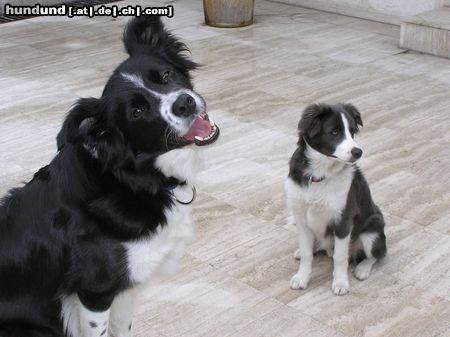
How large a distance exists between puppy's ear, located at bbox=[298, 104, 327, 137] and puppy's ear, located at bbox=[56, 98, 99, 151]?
1.10 metres

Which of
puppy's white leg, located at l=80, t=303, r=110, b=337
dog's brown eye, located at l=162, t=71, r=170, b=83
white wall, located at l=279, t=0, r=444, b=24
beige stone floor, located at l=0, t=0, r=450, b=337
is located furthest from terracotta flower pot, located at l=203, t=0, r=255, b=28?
puppy's white leg, located at l=80, t=303, r=110, b=337

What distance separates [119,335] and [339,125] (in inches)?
50.5


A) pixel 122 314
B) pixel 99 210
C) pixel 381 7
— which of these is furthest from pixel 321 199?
pixel 381 7

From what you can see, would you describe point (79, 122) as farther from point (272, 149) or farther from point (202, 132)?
point (272, 149)

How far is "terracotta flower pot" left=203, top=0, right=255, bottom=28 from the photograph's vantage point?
725 centimetres

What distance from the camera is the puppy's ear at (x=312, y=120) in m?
2.97

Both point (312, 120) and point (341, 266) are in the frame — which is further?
point (341, 266)

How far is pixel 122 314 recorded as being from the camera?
101 inches

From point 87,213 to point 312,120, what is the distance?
1.18 metres

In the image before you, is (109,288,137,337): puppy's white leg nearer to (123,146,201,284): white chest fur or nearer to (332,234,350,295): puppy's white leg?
(123,146,201,284): white chest fur

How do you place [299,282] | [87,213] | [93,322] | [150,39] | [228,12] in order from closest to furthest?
[87,213] < [93,322] < [150,39] < [299,282] < [228,12]

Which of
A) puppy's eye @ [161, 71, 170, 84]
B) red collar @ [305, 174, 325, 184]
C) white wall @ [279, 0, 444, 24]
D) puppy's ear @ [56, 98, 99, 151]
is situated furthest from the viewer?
white wall @ [279, 0, 444, 24]

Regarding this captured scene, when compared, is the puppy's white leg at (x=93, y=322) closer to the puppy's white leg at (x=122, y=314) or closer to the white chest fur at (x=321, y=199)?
the puppy's white leg at (x=122, y=314)

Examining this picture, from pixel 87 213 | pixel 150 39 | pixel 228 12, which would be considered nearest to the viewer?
pixel 87 213
